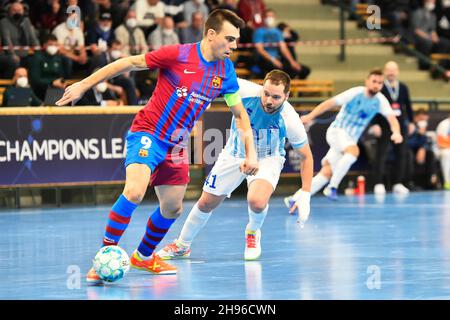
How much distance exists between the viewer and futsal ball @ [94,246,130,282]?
336 inches

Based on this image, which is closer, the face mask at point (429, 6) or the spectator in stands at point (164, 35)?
the spectator in stands at point (164, 35)

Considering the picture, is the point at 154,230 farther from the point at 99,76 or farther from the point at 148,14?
the point at 148,14

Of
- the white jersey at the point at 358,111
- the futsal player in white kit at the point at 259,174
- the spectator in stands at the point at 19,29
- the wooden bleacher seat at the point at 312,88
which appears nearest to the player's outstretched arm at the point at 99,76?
the futsal player in white kit at the point at 259,174

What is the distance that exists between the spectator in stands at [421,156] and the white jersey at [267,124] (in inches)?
416

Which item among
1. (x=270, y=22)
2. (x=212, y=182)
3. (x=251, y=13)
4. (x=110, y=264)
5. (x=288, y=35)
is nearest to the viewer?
(x=110, y=264)

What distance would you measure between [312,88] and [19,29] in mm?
6199

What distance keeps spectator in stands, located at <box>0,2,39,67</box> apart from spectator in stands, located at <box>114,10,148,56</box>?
1.80m

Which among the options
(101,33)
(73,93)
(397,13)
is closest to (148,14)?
(101,33)

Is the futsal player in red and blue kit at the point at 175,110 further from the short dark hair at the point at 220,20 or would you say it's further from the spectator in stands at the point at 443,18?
the spectator in stands at the point at 443,18

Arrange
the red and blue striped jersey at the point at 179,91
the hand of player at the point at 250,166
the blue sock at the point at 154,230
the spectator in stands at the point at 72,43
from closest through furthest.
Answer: the hand of player at the point at 250,166 < the red and blue striped jersey at the point at 179,91 < the blue sock at the point at 154,230 < the spectator in stands at the point at 72,43

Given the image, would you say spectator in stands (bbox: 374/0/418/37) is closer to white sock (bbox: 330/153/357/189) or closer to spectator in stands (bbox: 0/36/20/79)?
white sock (bbox: 330/153/357/189)

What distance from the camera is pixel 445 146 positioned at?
2103cm

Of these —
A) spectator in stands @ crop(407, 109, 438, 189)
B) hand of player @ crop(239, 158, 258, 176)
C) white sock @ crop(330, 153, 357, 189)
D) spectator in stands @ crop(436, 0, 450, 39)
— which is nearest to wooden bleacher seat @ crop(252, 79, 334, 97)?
spectator in stands @ crop(407, 109, 438, 189)

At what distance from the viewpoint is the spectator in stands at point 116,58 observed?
19.0m
